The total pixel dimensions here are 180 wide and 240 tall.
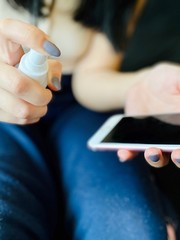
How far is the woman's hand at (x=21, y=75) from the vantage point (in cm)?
36

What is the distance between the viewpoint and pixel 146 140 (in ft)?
1.66

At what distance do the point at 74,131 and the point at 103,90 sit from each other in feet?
0.35

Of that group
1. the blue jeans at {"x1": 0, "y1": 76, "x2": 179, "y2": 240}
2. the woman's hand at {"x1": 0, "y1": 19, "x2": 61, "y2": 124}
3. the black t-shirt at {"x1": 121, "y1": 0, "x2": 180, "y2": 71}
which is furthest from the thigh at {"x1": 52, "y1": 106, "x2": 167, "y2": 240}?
the black t-shirt at {"x1": 121, "y1": 0, "x2": 180, "y2": 71}

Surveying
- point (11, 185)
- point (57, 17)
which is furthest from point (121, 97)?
point (11, 185)

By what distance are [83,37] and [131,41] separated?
0.69 ft

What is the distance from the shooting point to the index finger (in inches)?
14.1

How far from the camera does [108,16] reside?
27.5 inches

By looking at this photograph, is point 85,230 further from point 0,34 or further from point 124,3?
point 124,3

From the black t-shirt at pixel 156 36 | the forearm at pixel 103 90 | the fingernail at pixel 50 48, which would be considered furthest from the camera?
the black t-shirt at pixel 156 36

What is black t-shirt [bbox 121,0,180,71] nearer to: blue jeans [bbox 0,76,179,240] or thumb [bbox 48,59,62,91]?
blue jeans [bbox 0,76,179,240]

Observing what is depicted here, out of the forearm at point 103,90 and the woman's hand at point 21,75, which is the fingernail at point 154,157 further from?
the forearm at point 103,90

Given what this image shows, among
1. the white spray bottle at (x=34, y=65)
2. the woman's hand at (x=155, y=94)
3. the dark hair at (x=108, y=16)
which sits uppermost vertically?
the white spray bottle at (x=34, y=65)

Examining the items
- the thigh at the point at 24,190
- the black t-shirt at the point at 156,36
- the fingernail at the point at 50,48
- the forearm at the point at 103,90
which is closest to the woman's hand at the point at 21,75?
the fingernail at the point at 50,48

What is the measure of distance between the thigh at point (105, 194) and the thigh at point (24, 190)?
3 centimetres
